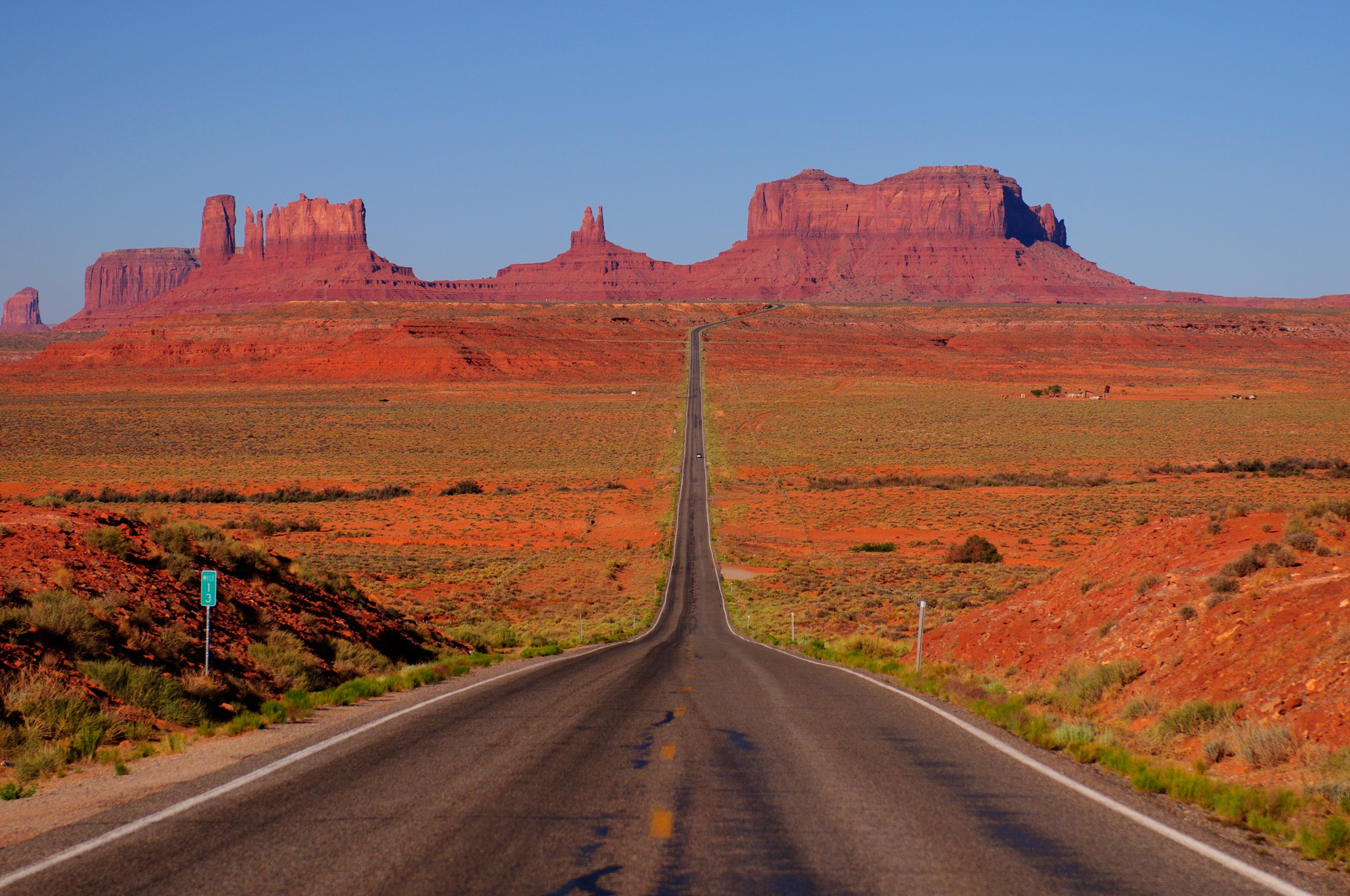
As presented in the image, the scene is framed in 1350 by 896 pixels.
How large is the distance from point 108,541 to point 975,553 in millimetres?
29527

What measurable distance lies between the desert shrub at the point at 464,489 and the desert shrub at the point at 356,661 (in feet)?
132

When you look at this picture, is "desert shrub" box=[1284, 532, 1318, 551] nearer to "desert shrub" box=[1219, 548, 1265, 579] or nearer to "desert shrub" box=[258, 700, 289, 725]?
"desert shrub" box=[1219, 548, 1265, 579]

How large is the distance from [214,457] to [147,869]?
221 ft

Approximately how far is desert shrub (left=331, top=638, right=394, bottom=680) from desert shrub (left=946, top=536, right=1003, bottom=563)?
83.4 ft

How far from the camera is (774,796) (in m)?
6.73

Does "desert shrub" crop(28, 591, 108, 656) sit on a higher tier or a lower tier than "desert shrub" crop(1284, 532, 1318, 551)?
lower

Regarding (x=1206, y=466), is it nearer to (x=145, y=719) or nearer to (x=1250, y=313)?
(x=145, y=719)

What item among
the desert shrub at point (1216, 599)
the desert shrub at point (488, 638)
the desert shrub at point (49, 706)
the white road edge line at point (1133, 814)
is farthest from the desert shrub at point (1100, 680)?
the desert shrub at point (488, 638)

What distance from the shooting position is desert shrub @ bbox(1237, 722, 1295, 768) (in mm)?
7203

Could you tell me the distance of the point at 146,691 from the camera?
31.8 ft

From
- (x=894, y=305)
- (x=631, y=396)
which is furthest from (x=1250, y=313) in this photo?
(x=631, y=396)

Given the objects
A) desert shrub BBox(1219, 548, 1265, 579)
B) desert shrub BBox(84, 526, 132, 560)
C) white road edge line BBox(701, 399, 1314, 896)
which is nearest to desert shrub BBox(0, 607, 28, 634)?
desert shrub BBox(84, 526, 132, 560)

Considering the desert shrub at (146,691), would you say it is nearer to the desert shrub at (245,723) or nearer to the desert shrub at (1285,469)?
the desert shrub at (245,723)

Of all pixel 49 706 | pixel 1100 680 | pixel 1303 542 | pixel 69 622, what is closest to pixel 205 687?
pixel 69 622
